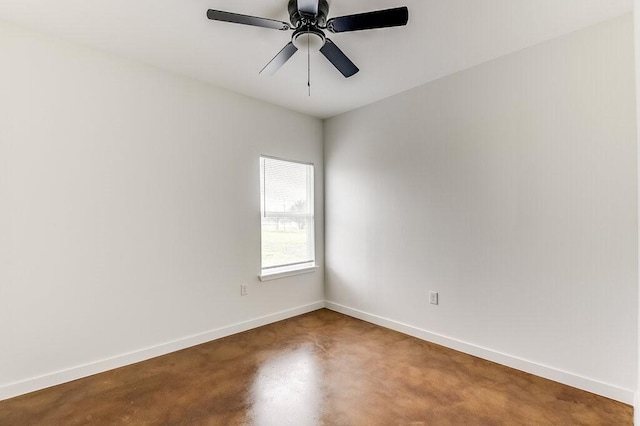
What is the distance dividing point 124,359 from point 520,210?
339 centimetres

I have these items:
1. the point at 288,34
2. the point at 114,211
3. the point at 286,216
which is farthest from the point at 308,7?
the point at 286,216

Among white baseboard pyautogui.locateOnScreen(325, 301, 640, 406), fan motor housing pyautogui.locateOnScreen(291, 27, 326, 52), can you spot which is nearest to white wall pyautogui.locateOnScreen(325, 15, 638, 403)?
white baseboard pyautogui.locateOnScreen(325, 301, 640, 406)

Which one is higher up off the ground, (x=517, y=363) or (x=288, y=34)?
(x=288, y=34)

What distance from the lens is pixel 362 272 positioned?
3.65m

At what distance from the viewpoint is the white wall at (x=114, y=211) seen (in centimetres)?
214

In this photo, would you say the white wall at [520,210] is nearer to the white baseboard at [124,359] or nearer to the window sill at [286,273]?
the window sill at [286,273]

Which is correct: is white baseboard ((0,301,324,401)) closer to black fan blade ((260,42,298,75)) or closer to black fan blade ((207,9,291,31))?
black fan blade ((260,42,298,75))

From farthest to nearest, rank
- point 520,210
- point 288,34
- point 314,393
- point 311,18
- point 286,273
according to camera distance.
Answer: point 286,273
point 520,210
point 288,34
point 314,393
point 311,18

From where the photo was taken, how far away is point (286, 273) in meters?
3.64

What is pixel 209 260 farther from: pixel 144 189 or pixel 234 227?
pixel 144 189

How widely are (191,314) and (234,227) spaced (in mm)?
919

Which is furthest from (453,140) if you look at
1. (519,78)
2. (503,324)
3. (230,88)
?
(230,88)

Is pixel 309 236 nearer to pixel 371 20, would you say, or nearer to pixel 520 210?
pixel 520 210

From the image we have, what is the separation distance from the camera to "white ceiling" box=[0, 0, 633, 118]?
1957mm
